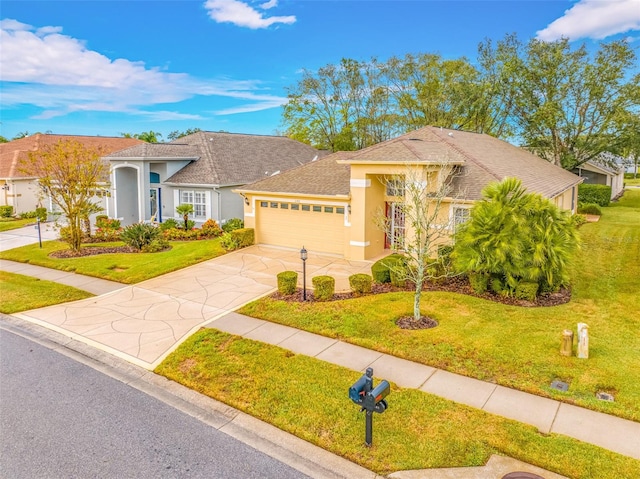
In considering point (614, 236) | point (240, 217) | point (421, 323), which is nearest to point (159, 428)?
point (421, 323)

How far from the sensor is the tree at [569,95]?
29469 mm

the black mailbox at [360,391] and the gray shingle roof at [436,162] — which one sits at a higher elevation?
the gray shingle roof at [436,162]

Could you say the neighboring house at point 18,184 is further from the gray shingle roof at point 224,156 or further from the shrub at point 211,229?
the shrub at point 211,229

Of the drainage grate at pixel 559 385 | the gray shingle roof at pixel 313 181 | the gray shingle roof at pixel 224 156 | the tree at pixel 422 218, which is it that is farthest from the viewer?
the gray shingle roof at pixel 224 156

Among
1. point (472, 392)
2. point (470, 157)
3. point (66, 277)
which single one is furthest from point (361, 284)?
point (66, 277)

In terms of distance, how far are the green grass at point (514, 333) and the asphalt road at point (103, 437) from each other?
4.11 meters

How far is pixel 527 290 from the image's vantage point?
12.1 metres

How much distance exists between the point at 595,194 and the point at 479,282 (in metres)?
25.8

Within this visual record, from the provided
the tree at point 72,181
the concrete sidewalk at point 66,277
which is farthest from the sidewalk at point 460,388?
the tree at point 72,181

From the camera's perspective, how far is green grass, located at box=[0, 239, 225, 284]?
53.0 ft

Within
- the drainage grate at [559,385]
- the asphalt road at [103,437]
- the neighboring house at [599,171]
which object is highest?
the neighboring house at [599,171]

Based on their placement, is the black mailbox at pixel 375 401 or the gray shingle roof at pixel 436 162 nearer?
the black mailbox at pixel 375 401

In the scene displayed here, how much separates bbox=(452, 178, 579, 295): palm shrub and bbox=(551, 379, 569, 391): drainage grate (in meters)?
4.54

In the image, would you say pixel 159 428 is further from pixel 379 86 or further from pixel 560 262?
pixel 379 86
